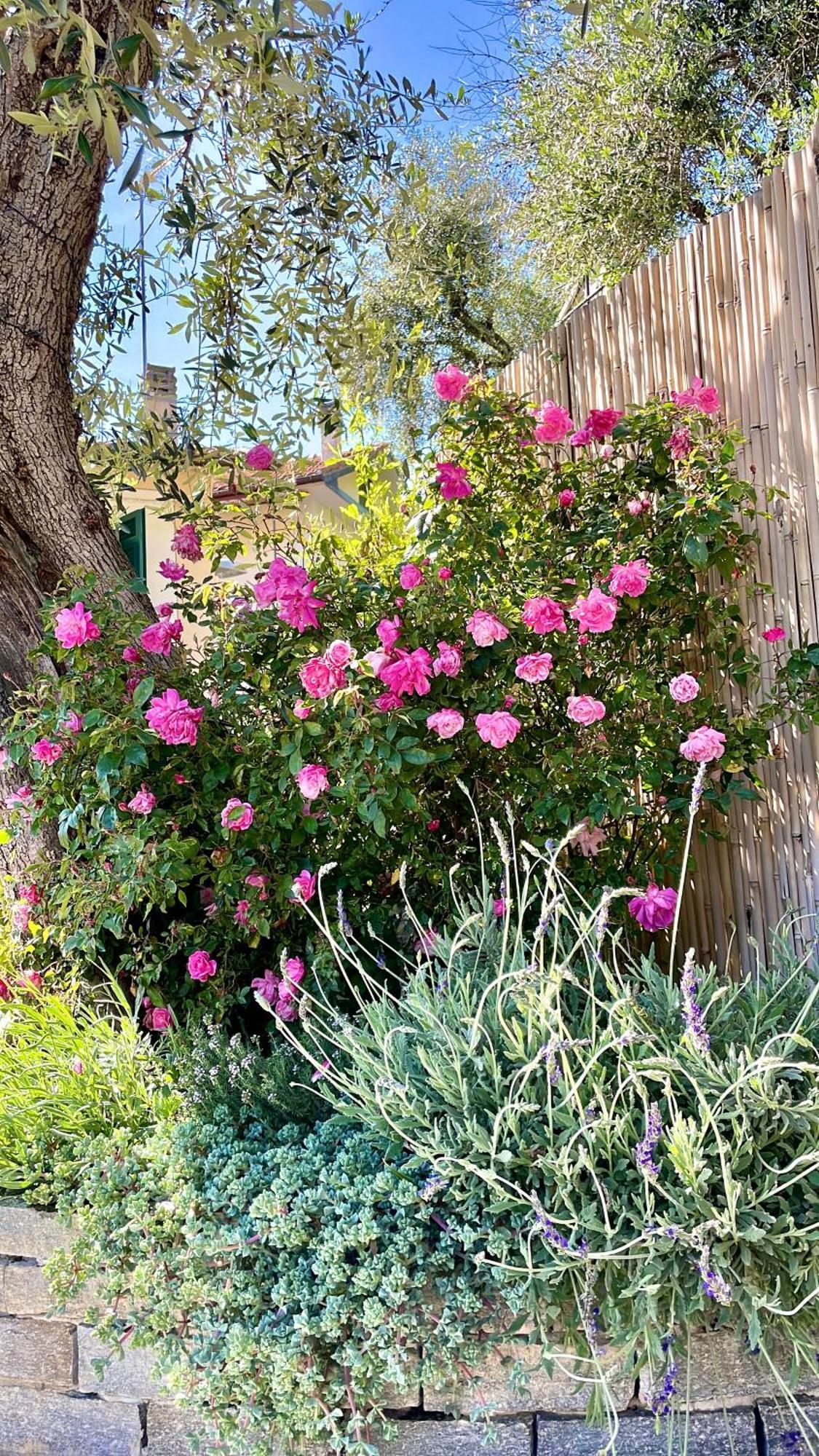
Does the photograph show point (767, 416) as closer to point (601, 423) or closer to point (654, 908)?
point (601, 423)

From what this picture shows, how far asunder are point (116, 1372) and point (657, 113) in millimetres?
6787

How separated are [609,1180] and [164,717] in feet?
4.49

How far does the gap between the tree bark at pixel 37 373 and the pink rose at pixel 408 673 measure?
1.06 m

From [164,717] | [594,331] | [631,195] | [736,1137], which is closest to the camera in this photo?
[736,1137]

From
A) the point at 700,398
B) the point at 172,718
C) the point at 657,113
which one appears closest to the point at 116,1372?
the point at 172,718

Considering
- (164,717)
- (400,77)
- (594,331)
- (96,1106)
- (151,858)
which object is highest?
(400,77)

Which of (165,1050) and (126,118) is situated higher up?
(126,118)

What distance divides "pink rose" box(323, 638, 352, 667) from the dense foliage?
5.10 m

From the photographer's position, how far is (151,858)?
250 centimetres

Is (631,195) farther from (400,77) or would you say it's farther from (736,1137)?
(736,1137)

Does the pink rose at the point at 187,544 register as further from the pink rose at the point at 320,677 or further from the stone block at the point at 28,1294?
the stone block at the point at 28,1294

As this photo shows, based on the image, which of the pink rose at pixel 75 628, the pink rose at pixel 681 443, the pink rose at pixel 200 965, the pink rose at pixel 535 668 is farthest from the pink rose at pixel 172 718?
the pink rose at pixel 681 443

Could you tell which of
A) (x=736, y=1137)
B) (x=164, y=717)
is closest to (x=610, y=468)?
(x=164, y=717)

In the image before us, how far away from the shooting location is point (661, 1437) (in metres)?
1.74
